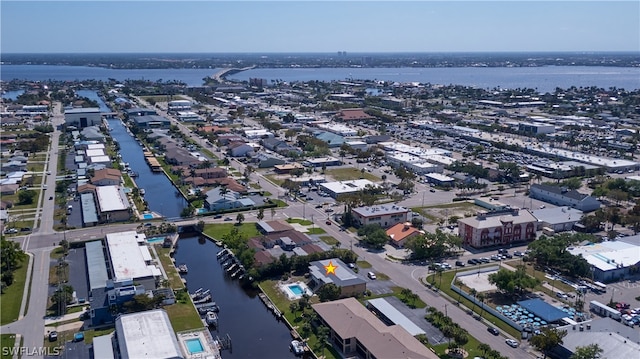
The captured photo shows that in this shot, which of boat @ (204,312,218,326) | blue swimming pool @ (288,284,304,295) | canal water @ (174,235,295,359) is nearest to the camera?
canal water @ (174,235,295,359)

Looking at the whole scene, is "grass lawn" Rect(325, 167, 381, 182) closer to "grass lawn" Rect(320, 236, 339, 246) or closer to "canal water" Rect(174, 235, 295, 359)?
"grass lawn" Rect(320, 236, 339, 246)

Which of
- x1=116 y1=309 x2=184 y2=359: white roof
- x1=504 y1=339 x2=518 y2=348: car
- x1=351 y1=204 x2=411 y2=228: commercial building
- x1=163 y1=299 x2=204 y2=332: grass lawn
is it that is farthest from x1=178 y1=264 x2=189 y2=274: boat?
x1=504 y1=339 x2=518 y2=348: car

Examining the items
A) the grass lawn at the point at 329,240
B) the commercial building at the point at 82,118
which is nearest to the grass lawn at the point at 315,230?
the grass lawn at the point at 329,240

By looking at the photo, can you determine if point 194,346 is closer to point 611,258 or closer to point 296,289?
point 296,289

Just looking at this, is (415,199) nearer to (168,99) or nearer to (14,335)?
(14,335)

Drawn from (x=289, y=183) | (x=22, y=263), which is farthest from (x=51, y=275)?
(x=289, y=183)

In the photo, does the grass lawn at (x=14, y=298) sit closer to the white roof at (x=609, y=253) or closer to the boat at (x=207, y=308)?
the boat at (x=207, y=308)
